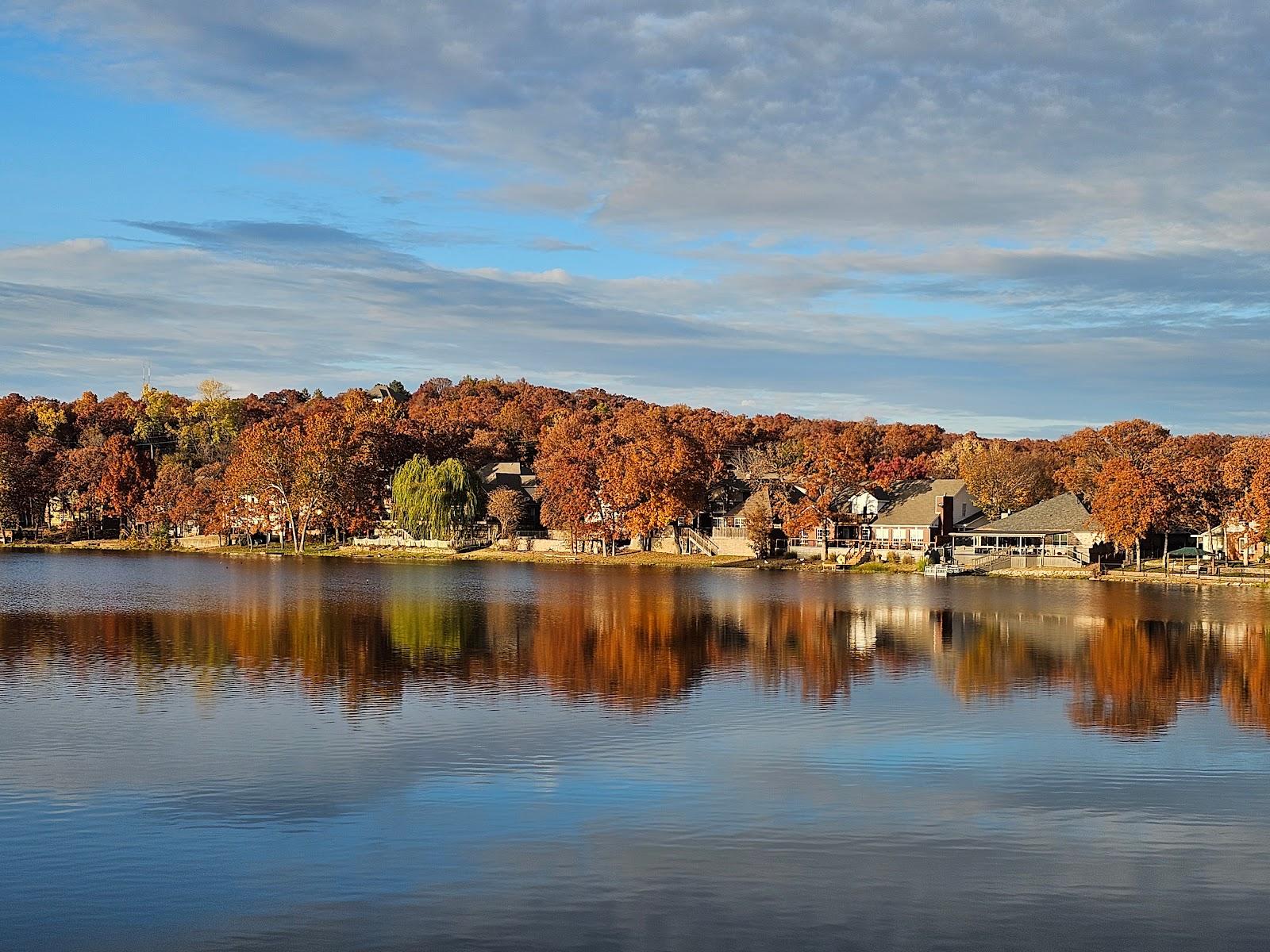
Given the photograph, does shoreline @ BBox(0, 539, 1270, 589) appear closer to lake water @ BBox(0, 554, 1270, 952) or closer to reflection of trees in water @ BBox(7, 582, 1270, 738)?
reflection of trees in water @ BBox(7, 582, 1270, 738)

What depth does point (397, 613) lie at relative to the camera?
44469mm

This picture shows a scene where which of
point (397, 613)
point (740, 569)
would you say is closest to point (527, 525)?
point (740, 569)

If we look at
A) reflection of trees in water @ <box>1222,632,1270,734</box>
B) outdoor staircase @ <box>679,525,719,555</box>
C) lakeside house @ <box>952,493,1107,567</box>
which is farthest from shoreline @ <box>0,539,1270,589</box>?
reflection of trees in water @ <box>1222,632,1270,734</box>

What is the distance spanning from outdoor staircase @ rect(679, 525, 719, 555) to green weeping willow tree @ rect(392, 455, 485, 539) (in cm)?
1718

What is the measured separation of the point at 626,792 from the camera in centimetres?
1736

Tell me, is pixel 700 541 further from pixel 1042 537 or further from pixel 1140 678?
pixel 1140 678

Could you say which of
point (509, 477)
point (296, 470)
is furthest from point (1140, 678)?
point (509, 477)

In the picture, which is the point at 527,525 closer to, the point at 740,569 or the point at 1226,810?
the point at 740,569

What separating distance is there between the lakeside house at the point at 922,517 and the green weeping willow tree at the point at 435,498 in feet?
102

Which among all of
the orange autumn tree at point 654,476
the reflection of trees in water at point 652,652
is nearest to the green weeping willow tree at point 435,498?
the orange autumn tree at point 654,476

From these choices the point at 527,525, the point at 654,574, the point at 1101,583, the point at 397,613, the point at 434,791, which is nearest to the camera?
the point at 434,791

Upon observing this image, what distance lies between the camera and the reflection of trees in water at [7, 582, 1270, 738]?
26.8m

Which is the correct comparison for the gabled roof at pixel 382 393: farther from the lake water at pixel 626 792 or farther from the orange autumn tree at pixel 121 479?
the lake water at pixel 626 792

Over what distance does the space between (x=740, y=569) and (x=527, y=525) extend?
90.7ft
